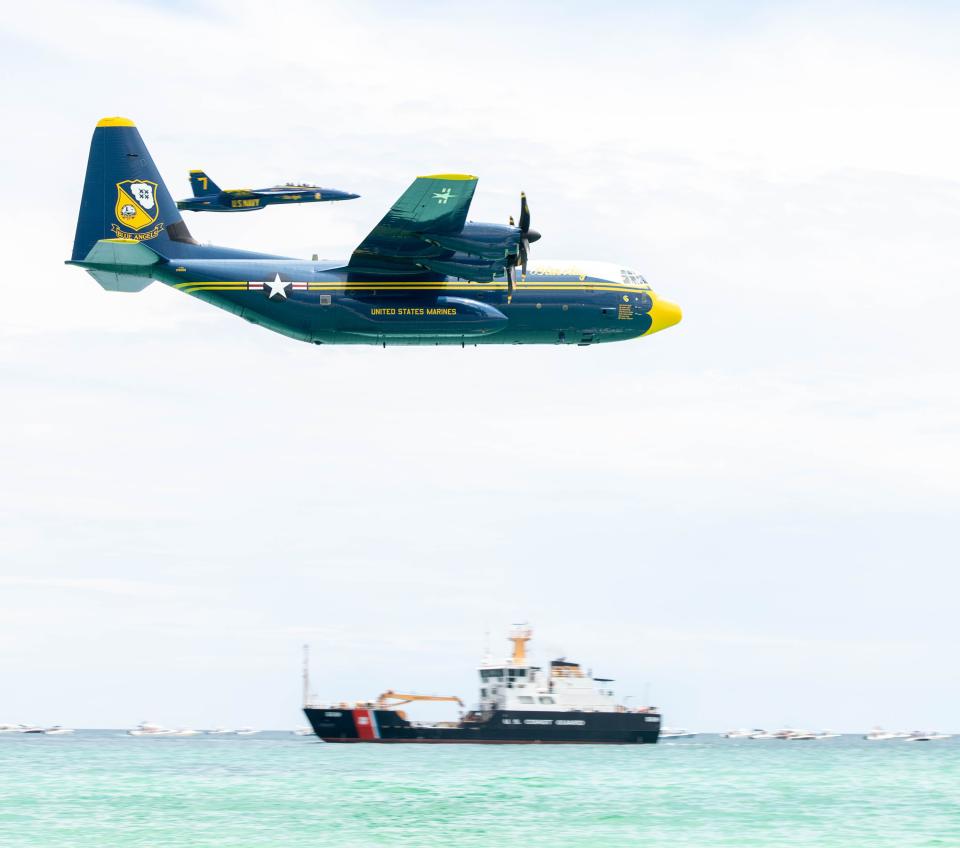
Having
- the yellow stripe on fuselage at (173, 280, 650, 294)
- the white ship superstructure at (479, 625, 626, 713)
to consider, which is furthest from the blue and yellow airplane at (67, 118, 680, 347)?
the white ship superstructure at (479, 625, 626, 713)

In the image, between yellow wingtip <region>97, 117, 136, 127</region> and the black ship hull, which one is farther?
the black ship hull

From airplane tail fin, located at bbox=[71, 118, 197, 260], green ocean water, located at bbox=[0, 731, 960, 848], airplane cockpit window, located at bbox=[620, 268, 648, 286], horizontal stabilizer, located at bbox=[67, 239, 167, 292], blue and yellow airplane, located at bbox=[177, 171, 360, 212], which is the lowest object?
green ocean water, located at bbox=[0, 731, 960, 848]

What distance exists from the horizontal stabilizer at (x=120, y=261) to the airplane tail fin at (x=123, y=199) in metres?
0.61

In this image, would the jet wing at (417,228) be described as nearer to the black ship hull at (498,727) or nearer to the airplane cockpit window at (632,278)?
the airplane cockpit window at (632,278)

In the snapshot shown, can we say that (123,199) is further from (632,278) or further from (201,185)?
(201,185)

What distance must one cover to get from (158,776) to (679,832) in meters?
48.5

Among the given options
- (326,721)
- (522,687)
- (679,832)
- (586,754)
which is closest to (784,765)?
(586,754)

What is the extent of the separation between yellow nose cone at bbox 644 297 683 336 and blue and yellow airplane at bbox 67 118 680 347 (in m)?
1.26

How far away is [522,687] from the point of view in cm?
10344

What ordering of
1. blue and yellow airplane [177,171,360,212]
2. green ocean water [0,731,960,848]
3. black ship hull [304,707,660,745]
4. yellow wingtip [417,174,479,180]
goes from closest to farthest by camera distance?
1. yellow wingtip [417,174,479,180]
2. green ocean water [0,731,960,848]
3. blue and yellow airplane [177,171,360,212]
4. black ship hull [304,707,660,745]

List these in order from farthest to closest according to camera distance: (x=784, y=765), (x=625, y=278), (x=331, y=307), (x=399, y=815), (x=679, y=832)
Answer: (x=784, y=765)
(x=399, y=815)
(x=679, y=832)
(x=625, y=278)
(x=331, y=307)

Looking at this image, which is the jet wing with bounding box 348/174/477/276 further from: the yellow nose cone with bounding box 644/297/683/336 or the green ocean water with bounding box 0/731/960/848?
the green ocean water with bounding box 0/731/960/848

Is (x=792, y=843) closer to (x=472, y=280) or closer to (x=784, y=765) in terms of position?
(x=472, y=280)

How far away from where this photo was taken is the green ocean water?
56.9 metres
